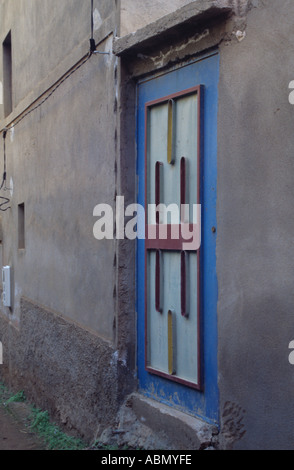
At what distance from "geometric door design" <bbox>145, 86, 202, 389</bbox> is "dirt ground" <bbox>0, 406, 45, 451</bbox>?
7.02ft

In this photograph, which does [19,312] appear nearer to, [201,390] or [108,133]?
[108,133]

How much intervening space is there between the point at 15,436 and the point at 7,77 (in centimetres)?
576

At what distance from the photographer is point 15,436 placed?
22.2 ft

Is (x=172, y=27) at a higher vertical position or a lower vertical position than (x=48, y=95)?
lower

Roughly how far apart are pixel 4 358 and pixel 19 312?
1.13 m

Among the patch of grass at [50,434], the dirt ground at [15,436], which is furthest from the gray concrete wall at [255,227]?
the dirt ground at [15,436]

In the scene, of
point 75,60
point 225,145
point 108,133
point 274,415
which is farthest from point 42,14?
point 274,415

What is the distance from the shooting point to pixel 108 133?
545cm

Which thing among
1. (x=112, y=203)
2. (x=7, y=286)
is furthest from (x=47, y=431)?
(x=7, y=286)

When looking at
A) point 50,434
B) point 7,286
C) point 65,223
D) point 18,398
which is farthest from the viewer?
point 7,286

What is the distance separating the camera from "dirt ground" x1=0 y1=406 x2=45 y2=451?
637 cm

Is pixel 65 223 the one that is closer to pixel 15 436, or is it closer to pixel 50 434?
pixel 50 434

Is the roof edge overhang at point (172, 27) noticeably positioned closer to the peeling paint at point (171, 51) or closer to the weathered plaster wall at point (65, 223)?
the peeling paint at point (171, 51)

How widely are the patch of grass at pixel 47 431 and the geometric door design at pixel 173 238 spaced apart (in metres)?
1.41
